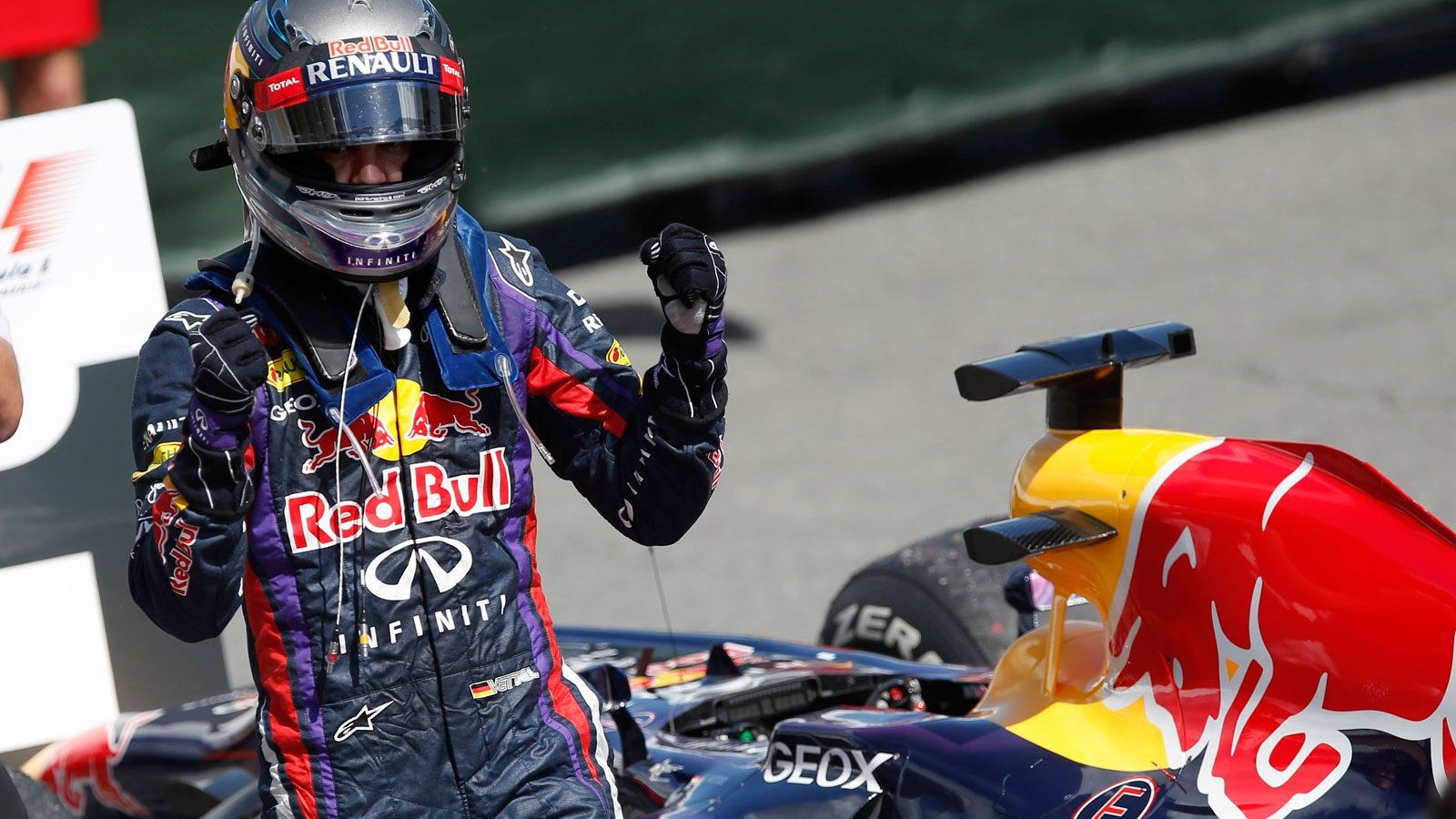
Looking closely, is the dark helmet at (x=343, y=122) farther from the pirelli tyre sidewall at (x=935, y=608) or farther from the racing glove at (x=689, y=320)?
the pirelli tyre sidewall at (x=935, y=608)

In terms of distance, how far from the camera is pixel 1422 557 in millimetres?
2211

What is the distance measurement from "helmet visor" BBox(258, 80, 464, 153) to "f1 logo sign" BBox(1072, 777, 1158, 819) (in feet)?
4.08

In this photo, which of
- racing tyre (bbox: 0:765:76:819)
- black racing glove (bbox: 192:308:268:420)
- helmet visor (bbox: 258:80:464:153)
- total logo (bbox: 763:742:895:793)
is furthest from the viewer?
racing tyre (bbox: 0:765:76:819)

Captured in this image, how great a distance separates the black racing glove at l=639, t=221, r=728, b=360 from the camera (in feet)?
7.33

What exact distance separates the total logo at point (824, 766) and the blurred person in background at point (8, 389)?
1.28 meters

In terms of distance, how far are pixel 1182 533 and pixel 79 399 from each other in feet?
9.38

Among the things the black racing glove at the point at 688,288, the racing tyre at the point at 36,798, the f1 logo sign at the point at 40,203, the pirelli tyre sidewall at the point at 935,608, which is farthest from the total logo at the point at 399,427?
the f1 logo sign at the point at 40,203

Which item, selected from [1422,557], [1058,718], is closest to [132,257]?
[1058,718]

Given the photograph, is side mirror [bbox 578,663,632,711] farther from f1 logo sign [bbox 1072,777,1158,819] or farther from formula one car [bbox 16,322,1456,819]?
f1 logo sign [bbox 1072,777,1158,819]

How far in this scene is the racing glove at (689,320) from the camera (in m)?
Result: 2.24

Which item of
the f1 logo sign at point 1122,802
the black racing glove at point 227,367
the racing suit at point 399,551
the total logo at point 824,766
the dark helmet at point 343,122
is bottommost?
the f1 logo sign at point 1122,802

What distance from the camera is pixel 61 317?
4.30m

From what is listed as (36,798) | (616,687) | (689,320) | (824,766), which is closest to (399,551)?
(689,320)

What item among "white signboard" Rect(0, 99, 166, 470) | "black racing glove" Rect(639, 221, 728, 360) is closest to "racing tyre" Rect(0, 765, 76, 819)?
"white signboard" Rect(0, 99, 166, 470)
